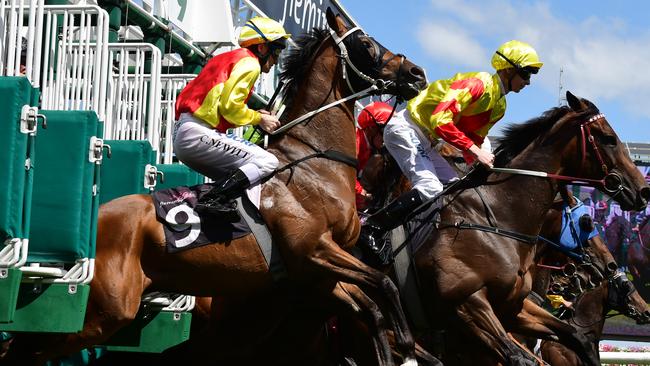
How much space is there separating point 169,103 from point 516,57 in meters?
2.28

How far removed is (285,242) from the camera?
18.3 ft

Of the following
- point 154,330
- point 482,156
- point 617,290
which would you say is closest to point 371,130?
point 482,156

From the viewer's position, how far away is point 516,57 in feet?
22.9

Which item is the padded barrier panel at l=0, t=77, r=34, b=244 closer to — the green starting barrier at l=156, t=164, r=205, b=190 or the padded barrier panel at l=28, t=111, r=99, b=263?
the padded barrier panel at l=28, t=111, r=99, b=263

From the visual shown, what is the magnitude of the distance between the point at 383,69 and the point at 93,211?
189 centimetres

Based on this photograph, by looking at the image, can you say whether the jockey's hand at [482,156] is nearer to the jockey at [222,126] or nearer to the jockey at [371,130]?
the jockey at [371,130]

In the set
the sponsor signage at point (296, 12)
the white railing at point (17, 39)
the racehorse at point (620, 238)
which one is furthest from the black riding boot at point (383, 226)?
the racehorse at point (620, 238)

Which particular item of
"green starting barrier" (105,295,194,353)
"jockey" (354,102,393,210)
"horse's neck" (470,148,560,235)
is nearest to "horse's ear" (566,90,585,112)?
"horse's neck" (470,148,560,235)

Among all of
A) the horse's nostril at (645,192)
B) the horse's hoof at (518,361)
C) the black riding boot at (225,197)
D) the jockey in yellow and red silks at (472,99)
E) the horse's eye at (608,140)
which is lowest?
the horse's hoof at (518,361)

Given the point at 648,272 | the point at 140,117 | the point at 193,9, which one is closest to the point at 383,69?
the point at 140,117

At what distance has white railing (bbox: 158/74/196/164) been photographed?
7.18 metres

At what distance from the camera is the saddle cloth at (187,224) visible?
5430 millimetres

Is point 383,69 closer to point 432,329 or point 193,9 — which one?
point 432,329

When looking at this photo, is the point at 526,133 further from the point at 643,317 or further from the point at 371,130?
the point at 643,317
